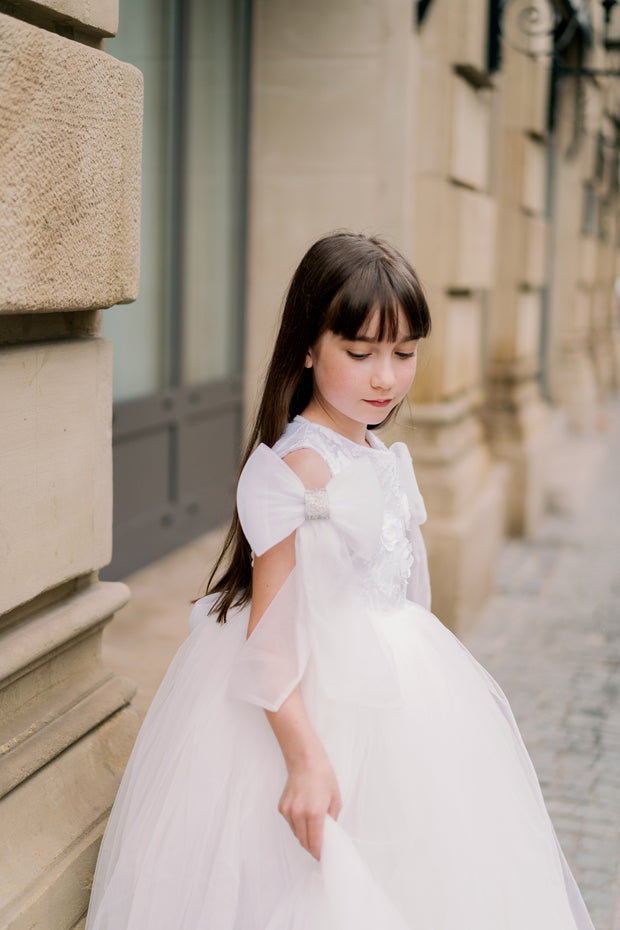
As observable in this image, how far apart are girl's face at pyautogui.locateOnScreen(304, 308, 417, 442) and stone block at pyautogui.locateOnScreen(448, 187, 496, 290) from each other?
367 centimetres

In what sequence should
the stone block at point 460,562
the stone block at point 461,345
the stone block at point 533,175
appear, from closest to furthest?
1. the stone block at point 460,562
2. the stone block at point 461,345
3. the stone block at point 533,175

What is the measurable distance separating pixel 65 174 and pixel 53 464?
1.80 feet

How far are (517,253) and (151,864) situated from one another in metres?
6.86

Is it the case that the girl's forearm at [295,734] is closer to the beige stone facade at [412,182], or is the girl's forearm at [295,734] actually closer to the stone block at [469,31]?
the beige stone facade at [412,182]

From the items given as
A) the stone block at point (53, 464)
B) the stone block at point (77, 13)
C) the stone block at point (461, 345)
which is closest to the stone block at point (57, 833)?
the stone block at point (53, 464)

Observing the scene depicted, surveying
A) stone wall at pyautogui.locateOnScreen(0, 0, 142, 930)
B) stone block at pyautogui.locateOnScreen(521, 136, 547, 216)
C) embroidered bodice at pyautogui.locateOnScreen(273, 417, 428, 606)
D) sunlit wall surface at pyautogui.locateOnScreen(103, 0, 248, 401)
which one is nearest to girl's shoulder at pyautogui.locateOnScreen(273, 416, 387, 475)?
embroidered bodice at pyautogui.locateOnScreen(273, 417, 428, 606)

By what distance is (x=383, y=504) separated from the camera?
206 centimetres

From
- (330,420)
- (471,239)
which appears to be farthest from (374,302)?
(471,239)

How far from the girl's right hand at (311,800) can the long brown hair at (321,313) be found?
0.42 metres

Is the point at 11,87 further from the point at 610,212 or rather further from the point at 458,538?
the point at 610,212

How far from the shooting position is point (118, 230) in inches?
84.0

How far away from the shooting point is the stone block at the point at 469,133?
18.0ft

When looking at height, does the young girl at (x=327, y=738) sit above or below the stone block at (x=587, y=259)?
below

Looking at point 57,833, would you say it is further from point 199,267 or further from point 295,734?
point 199,267
